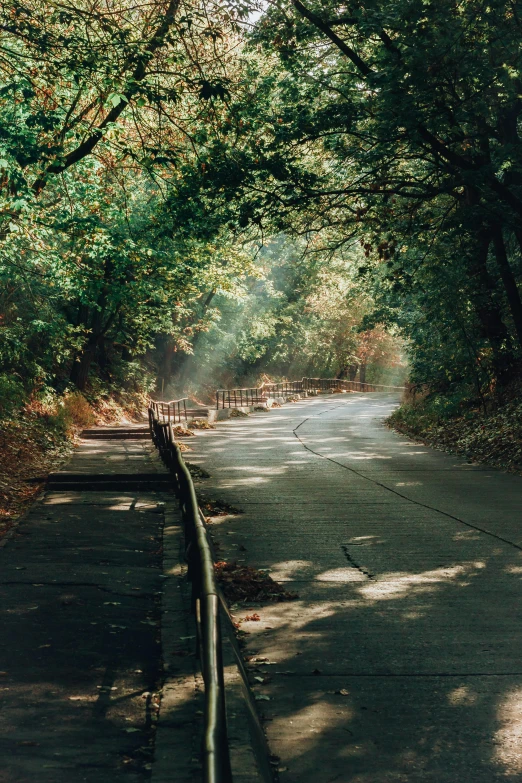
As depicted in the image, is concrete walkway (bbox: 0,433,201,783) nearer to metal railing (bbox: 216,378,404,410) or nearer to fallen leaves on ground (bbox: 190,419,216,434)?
fallen leaves on ground (bbox: 190,419,216,434)

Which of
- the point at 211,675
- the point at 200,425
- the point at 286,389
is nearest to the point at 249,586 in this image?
the point at 211,675

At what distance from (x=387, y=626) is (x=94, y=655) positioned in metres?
2.41

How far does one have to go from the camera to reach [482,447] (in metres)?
22.4

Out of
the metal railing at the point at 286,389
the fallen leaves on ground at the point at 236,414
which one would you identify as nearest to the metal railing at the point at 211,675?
the fallen leaves on ground at the point at 236,414

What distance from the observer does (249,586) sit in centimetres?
848

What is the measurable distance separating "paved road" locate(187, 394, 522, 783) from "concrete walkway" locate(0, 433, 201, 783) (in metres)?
0.62

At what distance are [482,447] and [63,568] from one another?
1533cm

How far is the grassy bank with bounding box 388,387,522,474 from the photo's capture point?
21.0 meters

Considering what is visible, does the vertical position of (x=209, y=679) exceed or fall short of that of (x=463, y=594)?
it exceeds it

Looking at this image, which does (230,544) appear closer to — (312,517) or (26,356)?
(312,517)

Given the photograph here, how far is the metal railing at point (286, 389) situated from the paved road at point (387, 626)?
34117mm

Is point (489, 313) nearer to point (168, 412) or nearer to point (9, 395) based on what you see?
point (168, 412)

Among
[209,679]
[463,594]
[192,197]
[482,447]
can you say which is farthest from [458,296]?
[209,679]

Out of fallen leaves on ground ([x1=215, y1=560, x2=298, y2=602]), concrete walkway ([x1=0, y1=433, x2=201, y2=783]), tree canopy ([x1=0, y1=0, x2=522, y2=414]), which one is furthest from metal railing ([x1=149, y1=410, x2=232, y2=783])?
tree canopy ([x1=0, y1=0, x2=522, y2=414])
